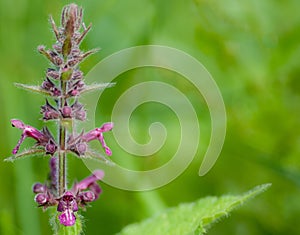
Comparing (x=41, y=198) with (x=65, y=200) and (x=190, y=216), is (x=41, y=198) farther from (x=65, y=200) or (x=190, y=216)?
(x=190, y=216)

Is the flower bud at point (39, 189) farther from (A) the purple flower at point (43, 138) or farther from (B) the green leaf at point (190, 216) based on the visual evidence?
(B) the green leaf at point (190, 216)

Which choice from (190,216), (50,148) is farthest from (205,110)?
(50,148)

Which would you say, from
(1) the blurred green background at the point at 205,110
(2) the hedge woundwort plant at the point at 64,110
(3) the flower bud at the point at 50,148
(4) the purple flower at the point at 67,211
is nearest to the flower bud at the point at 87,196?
(2) the hedge woundwort plant at the point at 64,110

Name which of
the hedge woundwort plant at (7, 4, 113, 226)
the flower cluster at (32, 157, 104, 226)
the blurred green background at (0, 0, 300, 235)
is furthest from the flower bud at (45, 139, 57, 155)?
the blurred green background at (0, 0, 300, 235)

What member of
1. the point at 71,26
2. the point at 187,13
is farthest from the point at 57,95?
the point at 187,13

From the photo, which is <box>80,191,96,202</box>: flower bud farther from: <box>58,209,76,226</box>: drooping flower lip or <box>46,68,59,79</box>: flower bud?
<box>46,68,59,79</box>: flower bud
